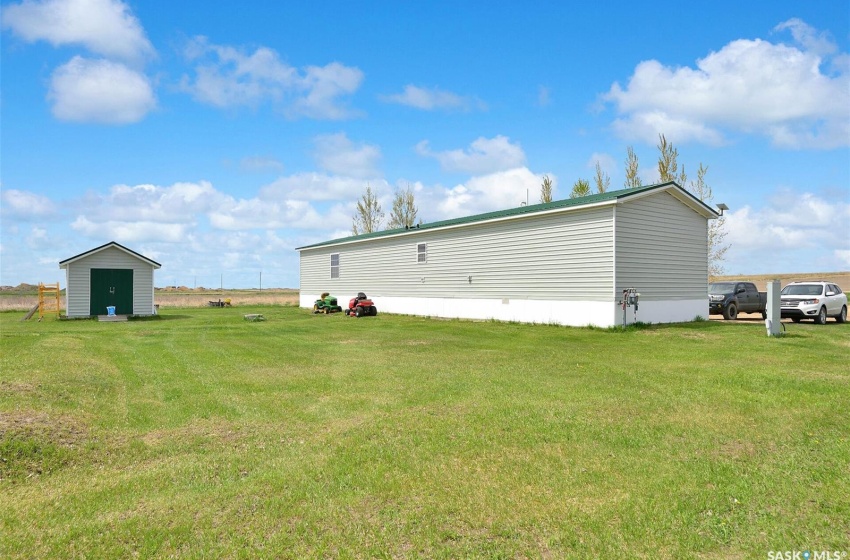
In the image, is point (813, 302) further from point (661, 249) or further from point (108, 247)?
point (108, 247)

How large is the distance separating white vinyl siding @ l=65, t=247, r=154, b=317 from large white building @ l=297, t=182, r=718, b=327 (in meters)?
14.2

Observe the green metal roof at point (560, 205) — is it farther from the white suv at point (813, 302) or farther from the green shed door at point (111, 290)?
the green shed door at point (111, 290)

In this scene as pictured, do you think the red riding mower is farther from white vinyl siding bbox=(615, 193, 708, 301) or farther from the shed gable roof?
white vinyl siding bbox=(615, 193, 708, 301)

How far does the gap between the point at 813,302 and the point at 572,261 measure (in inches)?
387

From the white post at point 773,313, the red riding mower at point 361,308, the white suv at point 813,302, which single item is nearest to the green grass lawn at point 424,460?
the white post at point 773,313

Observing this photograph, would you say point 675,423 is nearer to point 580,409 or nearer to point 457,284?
point 580,409

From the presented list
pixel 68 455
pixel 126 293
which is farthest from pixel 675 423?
pixel 126 293

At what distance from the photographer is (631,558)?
12.3 feet

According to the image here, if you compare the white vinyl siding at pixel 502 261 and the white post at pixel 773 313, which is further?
the white vinyl siding at pixel 502 261

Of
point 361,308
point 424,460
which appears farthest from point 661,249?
point 424,460

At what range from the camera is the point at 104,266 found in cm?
2881

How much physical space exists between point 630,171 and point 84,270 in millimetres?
31686

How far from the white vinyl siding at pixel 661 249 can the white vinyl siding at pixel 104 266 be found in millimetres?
23808

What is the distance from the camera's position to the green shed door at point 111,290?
94.2 ft
